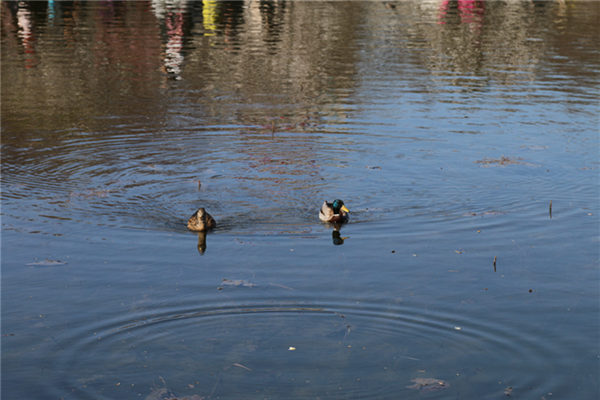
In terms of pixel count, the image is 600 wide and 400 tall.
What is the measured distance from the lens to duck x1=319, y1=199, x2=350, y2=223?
14.1m

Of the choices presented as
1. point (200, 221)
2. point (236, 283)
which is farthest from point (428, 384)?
point (200, 221)

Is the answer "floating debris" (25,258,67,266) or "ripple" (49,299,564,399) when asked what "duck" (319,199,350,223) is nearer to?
"ripple" (49,299,564,399)

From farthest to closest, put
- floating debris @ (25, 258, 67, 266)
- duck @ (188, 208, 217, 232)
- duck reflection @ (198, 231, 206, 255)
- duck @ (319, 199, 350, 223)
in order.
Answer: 1. duck @ (319, 199, 350, 223)
2. duck @ (188, 208, 217, 232)
3. duck reflection @ (198, 231, 206, 255)
4. floating debris @ (25, 258, 67, 266)

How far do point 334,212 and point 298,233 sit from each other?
739mm

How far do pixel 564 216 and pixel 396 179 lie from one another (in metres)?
3.59

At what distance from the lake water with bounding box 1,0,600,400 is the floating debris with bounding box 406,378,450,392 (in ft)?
0.10

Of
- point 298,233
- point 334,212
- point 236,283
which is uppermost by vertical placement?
point 334,212

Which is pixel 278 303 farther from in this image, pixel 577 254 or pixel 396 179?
pixel 396 179

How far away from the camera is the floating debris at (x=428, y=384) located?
8.66 m

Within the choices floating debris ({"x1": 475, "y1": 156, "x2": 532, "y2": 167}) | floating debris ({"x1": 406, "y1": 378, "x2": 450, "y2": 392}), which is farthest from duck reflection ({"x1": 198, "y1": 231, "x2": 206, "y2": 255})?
floating debris ({"x1": 475, "y1": 156, "x2": 532, "y2": 167})

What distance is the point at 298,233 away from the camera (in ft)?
45.7

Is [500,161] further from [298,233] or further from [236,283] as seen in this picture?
[236,283]

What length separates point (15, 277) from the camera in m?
11.7

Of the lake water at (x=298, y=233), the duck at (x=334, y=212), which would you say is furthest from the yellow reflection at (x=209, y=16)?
the duck at (x=334, y=212)
